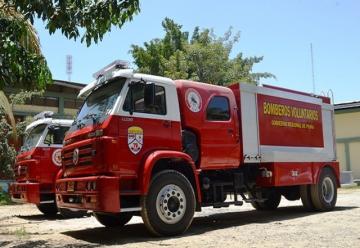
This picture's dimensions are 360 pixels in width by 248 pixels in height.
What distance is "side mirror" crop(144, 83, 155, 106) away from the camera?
9.48 m

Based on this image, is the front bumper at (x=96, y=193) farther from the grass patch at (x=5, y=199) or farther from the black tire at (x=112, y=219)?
the grass patch at (x=5, y=199)

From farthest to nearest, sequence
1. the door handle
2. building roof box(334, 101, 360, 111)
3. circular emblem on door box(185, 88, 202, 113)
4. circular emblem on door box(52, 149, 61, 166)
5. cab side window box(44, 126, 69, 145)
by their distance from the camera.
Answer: building roof box(334, 101, 360, 111), cab side window box(44, 126, 69, 145), circular emblem on door box(52, 149, 61, 166), circular emblem on door box(185, 88, 202, 113), the door handle

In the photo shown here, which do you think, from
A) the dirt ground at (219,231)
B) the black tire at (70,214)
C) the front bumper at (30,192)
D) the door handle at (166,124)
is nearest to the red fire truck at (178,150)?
the door handle at (166,124)

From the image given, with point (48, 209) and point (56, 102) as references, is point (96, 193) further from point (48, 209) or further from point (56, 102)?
point (56, 102)

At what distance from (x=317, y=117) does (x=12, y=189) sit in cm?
819

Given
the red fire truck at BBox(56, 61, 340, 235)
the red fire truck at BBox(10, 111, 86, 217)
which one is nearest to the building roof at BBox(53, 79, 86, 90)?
the red fire truck at BBox(10, 111, 86, 217)

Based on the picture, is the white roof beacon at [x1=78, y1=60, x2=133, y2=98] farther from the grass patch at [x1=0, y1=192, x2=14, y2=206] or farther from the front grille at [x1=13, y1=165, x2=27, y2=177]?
the grass patch at [x1=0, y1=192, x2=14, y2=206]

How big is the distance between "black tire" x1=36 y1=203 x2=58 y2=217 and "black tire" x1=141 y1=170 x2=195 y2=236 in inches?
235

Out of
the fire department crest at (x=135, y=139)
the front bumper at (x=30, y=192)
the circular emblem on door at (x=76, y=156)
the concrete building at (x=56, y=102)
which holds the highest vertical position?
the concrete building at (x=56, y=102)

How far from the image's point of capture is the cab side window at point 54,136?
1387 centimetres

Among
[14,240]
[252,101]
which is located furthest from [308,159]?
[14,240]

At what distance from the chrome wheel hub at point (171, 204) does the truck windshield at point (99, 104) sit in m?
1.67

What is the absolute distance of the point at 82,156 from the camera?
370 inches

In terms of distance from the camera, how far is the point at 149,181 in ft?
29.9
